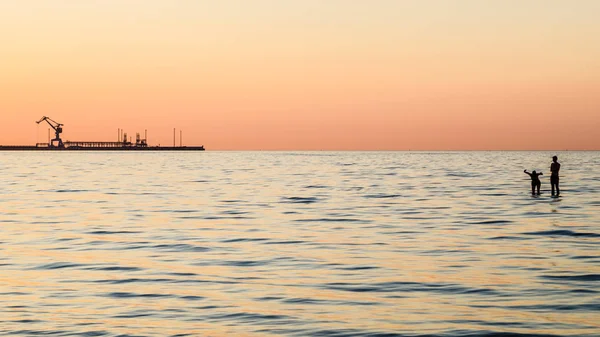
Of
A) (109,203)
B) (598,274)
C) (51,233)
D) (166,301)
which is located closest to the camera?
(166,301)

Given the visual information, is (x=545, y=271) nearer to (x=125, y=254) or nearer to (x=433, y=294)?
(x=433, y=294)

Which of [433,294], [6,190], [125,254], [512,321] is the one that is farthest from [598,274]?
[6,190]

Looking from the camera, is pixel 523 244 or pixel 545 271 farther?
pixel 523 244

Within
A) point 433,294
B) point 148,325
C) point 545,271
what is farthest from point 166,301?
point 545,271

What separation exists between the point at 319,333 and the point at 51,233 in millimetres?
19162

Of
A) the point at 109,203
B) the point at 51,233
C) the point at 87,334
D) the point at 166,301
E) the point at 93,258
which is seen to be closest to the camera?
the point at 87,334

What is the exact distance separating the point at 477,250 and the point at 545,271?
4550mm

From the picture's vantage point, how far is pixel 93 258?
2464cm

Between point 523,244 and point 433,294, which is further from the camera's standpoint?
point 523,244

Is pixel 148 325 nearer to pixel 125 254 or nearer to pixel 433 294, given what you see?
pixel 433 294

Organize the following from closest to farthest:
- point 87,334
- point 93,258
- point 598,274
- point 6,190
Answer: point 87,334 < point 598,274 < point 93,258 < point 6,190

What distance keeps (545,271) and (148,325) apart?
34.9ft

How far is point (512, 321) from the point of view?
51.8 ft

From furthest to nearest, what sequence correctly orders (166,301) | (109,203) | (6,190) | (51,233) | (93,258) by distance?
(6,190)
(109,203)
(51,233)
(93,258)
(166,301)
